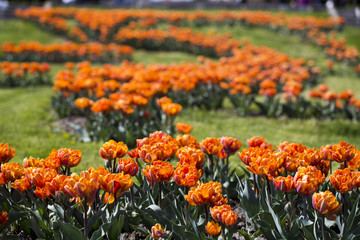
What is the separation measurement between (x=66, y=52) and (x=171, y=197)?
10709 mm

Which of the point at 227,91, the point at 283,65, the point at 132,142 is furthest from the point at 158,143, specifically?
the point at 283,65

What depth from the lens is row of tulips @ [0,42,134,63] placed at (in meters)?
11.9

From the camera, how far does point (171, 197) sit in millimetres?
2895

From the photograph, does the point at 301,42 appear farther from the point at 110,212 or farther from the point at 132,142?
the point at 110,212

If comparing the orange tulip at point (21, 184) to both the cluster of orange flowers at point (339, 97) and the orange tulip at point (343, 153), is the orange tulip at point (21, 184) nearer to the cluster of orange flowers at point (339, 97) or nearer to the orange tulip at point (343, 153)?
the orange tulip at point (343, 153)

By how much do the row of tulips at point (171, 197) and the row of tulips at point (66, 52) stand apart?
30.6 ft

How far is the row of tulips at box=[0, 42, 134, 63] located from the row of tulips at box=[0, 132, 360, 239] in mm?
9325

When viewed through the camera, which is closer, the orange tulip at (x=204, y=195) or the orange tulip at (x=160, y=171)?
the orange tulip at (x=204, y=195)

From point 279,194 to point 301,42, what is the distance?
14.7 metres

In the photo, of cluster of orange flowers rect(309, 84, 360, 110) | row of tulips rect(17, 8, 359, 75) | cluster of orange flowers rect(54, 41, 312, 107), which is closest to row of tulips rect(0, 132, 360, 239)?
cluster of orange flowers rect(54, 41, 312, 107)

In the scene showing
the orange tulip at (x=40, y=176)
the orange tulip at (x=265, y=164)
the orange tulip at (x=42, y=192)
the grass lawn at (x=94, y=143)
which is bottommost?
the grass lawn at (x=94, y=143)

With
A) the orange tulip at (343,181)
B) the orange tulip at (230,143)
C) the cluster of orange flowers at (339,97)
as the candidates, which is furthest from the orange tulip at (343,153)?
the cluster of orange flowers at (339,97)

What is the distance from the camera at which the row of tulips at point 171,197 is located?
2.30 m

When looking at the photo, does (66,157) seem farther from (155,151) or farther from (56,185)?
(155,151)
